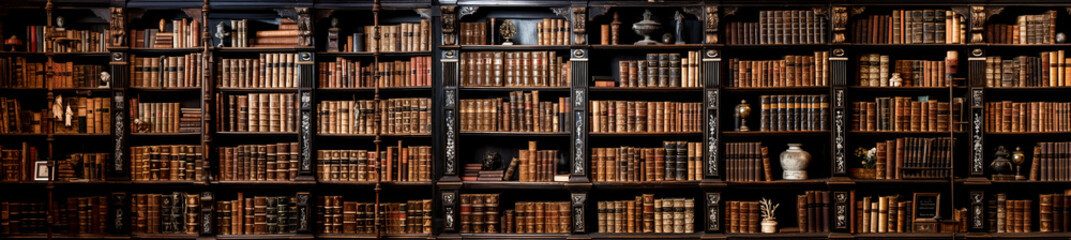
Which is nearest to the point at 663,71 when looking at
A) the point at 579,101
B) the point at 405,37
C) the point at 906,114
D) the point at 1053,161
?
the point at 579,101

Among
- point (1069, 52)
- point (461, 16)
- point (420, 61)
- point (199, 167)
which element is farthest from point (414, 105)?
point (1069, 52)

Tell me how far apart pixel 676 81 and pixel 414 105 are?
1.86 m

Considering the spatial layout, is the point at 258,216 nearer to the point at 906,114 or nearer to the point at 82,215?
the point at 82,215

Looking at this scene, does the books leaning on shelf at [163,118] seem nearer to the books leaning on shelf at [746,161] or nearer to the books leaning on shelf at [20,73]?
the books leaning on shelf at [20,73]

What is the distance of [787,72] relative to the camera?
5.41 metres

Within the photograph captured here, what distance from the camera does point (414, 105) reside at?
5.52 m

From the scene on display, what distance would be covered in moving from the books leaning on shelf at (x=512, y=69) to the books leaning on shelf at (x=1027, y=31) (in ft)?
Result: 9.87

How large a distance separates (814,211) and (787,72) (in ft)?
3.29

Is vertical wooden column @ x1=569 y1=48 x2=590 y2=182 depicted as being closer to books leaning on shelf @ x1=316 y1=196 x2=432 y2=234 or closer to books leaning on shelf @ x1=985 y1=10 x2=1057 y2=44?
books leaning on shelf @ x1=316 y1=196 x2=432 y2=234

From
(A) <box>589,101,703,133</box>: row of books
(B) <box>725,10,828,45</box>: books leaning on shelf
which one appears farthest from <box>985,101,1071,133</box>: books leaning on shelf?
(A) <box>589,101,703,133</box>: row of books

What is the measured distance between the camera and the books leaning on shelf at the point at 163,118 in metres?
5.57

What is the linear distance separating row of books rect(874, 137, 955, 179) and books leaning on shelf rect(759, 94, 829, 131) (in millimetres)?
458

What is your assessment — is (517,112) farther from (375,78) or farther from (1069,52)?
(1069,52)

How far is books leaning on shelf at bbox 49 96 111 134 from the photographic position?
18.4 ft
